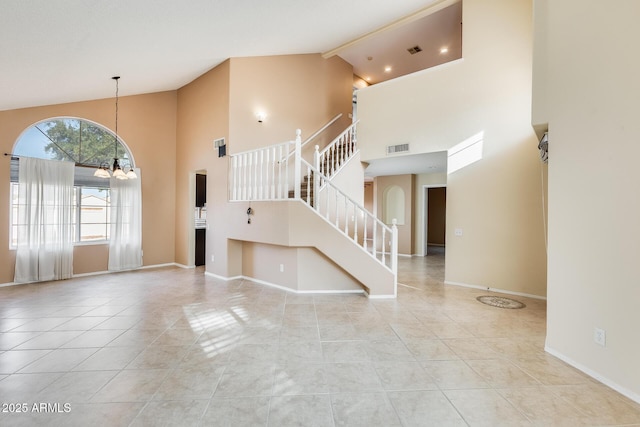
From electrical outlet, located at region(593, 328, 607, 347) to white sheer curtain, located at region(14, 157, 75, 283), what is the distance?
26.9 feet

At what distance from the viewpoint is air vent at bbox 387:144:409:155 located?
18.2 ft

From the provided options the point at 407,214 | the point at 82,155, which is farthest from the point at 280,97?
the point at 407,214

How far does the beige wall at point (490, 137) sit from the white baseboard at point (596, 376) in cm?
226

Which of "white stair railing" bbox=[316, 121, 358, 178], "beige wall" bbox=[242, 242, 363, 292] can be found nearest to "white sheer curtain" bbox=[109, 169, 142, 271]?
"beige wall" bbox=[242, 242, 363, 292]

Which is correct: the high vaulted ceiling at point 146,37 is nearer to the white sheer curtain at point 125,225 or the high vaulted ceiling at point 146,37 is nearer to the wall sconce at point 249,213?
the white sheer curtain at point 125,225

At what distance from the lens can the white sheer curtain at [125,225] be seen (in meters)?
6.24

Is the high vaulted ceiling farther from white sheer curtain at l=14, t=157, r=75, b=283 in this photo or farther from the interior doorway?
the interior doorway

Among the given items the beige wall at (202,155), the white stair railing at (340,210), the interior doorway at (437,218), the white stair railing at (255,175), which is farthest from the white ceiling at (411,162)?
the interior doorway at (437,218)

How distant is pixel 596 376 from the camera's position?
2.29 metres

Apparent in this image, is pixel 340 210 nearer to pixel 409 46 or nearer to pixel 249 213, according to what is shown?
pixel 249 213

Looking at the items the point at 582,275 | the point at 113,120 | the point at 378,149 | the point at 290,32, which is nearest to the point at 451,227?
the point at 378,149

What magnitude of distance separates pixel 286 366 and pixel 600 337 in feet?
8.80

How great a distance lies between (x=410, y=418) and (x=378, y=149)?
4996mm

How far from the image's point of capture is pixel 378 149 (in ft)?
19.5
